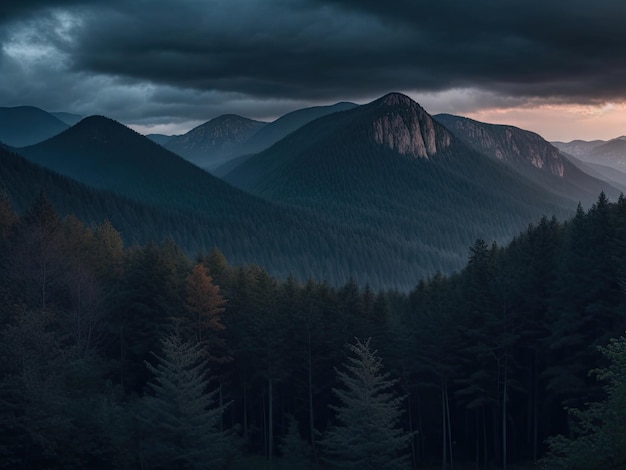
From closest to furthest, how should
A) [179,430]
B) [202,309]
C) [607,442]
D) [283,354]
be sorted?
[607,442] → [179,430] → [202,309] → [283,354]

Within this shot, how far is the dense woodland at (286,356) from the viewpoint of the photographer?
27.7 m

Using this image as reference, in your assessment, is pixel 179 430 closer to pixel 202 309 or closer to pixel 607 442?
pixel 202 309

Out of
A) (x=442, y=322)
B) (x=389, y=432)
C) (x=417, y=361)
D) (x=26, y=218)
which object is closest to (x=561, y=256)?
(x=442, y=322)

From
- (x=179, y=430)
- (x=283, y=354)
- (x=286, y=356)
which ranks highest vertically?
(x=283, y=354)

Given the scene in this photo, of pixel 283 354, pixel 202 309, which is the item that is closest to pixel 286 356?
pixel 283 354

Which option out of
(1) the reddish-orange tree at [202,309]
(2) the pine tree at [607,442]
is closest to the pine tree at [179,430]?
(1) the reddish-orange tree at [202,309]

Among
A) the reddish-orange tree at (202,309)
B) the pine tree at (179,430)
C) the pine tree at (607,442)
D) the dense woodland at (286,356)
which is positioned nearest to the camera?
the pine tree at (607,442)

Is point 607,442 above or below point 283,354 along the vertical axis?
above

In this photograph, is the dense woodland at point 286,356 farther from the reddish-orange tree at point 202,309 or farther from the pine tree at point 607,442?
the pine tree at point 607,442

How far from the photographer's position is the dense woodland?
27.7 metres

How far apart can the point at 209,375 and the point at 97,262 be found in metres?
14.3

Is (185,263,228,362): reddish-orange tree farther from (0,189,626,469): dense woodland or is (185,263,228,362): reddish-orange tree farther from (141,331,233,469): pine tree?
(141,331,233,469): pine tree

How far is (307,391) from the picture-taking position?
43938mm

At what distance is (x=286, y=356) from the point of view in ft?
142
